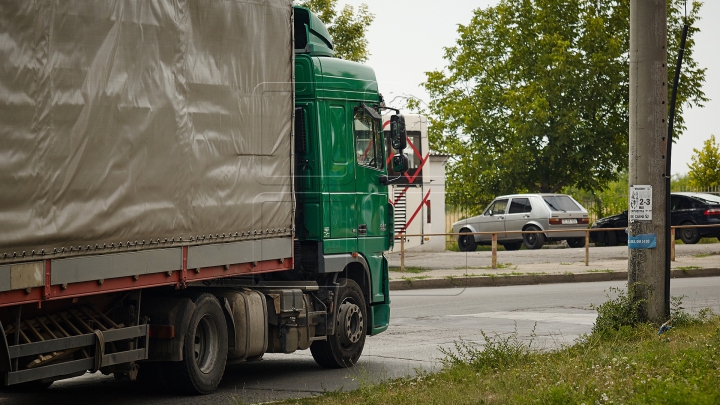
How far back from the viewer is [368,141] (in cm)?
1177

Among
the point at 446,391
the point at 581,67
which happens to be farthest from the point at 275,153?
the point at 581,67

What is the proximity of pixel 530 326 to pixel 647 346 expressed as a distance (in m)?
4.64

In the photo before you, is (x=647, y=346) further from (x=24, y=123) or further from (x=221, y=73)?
(x=24, y=123)

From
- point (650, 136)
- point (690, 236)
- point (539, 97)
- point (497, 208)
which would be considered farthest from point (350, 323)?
point (539, 97)

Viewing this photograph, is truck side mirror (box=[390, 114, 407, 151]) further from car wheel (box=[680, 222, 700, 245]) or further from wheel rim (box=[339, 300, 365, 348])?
car wheel (box=[680, 222, 700, 245])

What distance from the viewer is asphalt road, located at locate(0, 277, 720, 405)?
923 centimetres

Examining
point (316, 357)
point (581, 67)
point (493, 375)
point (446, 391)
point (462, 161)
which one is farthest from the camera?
point (462, 161)

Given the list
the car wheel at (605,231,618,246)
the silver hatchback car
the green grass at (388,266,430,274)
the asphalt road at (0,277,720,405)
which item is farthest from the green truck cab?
the car wheel at (605,231,618,246)

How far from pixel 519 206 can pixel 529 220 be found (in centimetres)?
66

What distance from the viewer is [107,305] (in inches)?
320

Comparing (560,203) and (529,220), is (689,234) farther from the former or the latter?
(529,220)

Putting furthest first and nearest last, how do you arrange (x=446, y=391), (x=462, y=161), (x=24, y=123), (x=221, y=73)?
(x=462, y=161), (x=221, y=73), (x=446, y=391), (x=24, y=123)

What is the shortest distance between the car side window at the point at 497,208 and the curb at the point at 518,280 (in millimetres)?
10379

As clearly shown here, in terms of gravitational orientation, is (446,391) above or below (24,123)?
A: below
